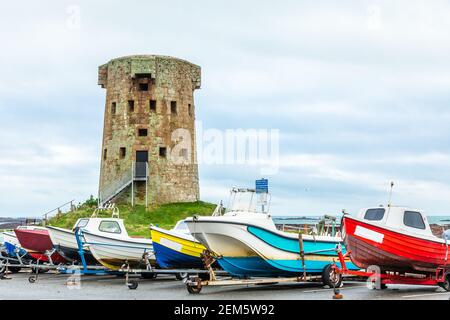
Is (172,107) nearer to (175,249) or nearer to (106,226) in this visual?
(106,226)

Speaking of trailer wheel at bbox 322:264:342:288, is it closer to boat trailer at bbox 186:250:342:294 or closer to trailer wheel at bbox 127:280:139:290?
boat trailer at bbox 186:250:342:294

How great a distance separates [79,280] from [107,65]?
29707mm

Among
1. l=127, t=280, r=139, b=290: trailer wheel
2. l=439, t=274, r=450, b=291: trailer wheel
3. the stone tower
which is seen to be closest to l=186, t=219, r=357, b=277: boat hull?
l=127, t=280, r=139, b=290: trailer wheel

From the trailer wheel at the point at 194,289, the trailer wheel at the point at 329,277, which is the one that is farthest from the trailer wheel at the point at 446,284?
the trailer wheel at the point at 194,289

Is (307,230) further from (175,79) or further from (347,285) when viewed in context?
(175,79)

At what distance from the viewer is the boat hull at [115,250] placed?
24.8m

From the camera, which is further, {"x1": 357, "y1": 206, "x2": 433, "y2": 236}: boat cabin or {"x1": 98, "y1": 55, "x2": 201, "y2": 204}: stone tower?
{"x1": 98, "y1": 55, "x2": 201, "y2": 204}: stone tower

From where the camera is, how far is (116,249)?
81.8 feet

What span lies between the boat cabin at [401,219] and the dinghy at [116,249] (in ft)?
27.2

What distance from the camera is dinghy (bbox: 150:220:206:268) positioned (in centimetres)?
2336

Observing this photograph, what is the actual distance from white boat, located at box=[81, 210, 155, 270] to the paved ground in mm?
757

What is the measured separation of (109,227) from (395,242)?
12.1m

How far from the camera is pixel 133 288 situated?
21.5 metres
